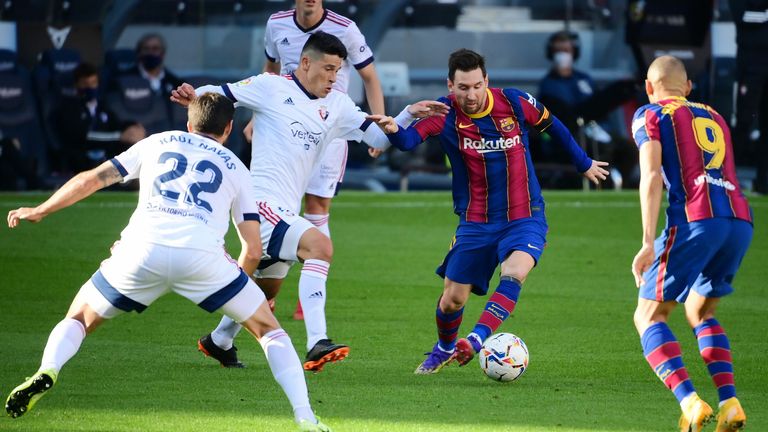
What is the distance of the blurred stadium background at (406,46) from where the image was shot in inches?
781

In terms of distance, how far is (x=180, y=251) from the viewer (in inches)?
253

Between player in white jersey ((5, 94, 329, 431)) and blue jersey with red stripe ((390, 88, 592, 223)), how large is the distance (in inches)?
83.7

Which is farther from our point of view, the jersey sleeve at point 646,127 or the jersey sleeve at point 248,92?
the jersey sleeve at point 248,92

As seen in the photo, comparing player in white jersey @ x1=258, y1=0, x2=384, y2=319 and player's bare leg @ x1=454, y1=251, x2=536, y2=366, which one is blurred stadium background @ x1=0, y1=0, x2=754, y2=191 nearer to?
player in white jersey @ x1=258, y1=0, x2=384, y2=319

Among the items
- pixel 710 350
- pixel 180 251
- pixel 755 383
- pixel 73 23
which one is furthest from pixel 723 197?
pixel 73 23

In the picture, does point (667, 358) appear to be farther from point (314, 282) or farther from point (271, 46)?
point (271, 46)

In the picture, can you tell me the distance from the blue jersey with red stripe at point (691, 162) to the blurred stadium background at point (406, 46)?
13.1 metres

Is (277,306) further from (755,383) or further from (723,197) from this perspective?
(723,197)

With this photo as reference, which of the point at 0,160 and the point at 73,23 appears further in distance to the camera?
the point at 73,23

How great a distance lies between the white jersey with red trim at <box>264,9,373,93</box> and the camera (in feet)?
33.2

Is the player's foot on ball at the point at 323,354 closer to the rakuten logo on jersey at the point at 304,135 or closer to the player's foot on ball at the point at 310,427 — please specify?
the rakuten logo on jersey at the point at 304,135

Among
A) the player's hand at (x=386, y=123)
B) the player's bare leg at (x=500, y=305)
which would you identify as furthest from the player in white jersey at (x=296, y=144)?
the player's bare leg at (x=500, y=305)

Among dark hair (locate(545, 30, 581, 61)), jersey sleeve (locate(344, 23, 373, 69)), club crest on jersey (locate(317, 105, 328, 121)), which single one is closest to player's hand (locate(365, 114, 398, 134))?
club crest on jersey (locate(317, 105, 328, 121))

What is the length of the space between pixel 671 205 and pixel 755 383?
5.77 ft
